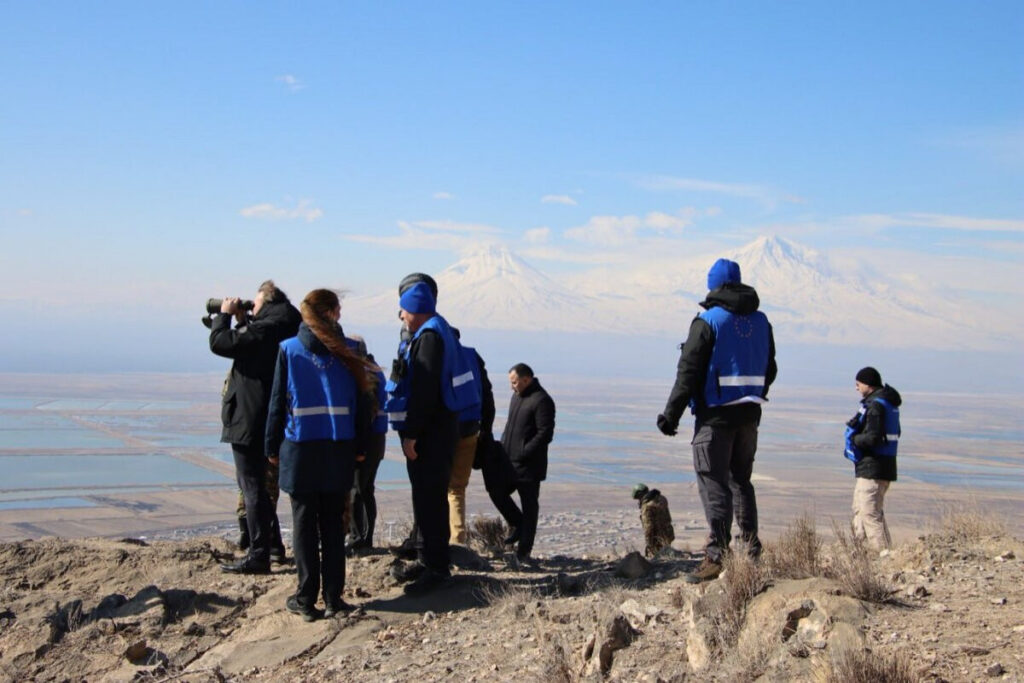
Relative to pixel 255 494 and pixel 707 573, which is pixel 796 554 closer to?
pixel 707 573

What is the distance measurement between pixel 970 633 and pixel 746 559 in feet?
3.97

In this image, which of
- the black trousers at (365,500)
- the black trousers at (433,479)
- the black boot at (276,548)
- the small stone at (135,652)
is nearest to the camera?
the small stone at (135,652)

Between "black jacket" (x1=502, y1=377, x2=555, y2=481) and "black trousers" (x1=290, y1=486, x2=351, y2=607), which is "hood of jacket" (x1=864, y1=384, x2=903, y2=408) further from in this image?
"black trousers" (x1=290, y1=486, x2=351, y2=607)

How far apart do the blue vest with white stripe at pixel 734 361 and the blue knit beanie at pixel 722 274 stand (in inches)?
7.4

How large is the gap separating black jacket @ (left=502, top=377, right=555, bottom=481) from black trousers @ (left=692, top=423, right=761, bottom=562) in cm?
213

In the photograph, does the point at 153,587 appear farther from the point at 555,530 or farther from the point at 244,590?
the point at 555,530

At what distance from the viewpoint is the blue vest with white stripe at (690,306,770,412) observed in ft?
21.3

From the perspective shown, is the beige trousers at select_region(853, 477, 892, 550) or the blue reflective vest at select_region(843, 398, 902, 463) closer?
the blue reflective vest at select_region(843, 398, 902, 463)

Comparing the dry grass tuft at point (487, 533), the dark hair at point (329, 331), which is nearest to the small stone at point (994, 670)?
the dark hair at point (329, 331)

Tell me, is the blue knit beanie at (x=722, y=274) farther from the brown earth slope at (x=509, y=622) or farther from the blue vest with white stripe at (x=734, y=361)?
the brown earth slope at (x=509, y=622)

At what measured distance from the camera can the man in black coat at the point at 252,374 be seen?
7090 millimetres

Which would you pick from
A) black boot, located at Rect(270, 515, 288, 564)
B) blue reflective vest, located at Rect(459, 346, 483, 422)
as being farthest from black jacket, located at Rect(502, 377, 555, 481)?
black boot, located at Rect(270, 515, 288, 564)

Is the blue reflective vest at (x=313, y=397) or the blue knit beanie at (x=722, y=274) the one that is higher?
the blue knit beanie at (x=722, y=274)

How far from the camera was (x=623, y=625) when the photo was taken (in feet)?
18.0
